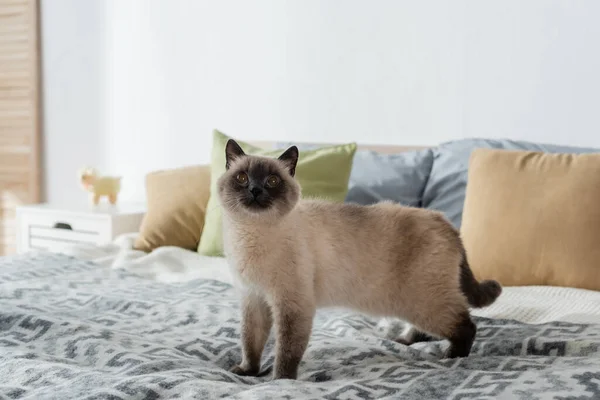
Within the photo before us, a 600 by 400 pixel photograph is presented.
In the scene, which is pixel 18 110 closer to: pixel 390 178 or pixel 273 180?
pixel 390 178

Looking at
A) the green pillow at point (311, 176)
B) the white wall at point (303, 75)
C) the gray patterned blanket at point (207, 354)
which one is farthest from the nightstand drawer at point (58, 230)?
the gray patterned blanket at point (207, 354)

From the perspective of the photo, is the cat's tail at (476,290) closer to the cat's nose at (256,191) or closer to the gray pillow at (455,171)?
the cat's nose at (256,191)

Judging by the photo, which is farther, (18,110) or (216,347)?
(18,110)

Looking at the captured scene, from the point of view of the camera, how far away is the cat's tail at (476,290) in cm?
154

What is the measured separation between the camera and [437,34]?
2896mm

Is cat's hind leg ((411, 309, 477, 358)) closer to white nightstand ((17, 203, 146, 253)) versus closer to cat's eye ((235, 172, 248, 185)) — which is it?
cat's eye ((235, 172, 248, 185))

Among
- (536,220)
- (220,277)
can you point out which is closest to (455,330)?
(536,220)

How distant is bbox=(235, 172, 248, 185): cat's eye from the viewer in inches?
54.0

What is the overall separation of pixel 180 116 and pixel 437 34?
1.41 meters

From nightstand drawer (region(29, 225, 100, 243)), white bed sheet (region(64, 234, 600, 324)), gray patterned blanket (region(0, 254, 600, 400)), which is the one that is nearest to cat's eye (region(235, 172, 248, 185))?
gray patterned blanket (region(0, 254, 600, 400))

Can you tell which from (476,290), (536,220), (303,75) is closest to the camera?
(476,290)

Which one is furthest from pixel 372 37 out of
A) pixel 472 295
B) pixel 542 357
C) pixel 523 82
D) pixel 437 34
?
pixel 542 357

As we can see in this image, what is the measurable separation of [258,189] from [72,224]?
225cm

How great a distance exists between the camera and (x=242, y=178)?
1377 mm
